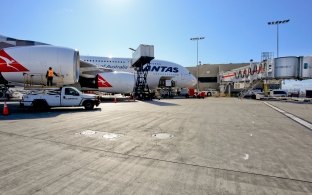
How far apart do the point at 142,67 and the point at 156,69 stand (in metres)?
4.32

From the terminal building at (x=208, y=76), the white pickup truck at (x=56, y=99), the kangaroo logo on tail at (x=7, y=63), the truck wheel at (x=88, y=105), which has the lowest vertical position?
the truck wheel at (x=88, y=105)

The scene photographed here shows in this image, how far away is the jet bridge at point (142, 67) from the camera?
105 feet

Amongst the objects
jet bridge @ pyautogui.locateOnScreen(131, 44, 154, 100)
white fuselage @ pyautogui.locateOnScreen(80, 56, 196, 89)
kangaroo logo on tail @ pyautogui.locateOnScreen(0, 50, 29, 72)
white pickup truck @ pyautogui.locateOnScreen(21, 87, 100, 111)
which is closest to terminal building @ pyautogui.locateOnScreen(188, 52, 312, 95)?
white fuselage @ pyautogui.locateOnScreen(80, 56, 196, 89)

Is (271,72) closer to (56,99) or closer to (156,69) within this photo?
(156,69)

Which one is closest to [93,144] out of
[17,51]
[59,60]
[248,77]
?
[59,60]

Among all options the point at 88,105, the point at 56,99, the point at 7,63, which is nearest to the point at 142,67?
the point at 88,105

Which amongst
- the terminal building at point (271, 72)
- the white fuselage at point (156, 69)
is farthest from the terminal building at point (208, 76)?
the white fuselage at point (156, 69)

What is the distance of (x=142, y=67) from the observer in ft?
122

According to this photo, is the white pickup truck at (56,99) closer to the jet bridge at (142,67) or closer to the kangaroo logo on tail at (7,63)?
the kangaroo logo on tail at (7,63)

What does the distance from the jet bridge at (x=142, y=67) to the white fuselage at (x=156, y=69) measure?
1.52 m

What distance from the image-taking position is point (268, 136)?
29.9 feet

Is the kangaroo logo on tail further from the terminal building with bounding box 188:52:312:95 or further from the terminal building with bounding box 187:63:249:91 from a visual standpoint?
the terminal building with bounding box 187:63:249:91

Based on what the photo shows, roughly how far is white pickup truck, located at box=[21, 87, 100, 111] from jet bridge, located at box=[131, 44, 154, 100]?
49.8 ft

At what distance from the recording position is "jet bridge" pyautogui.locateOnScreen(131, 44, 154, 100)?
32.2 m
